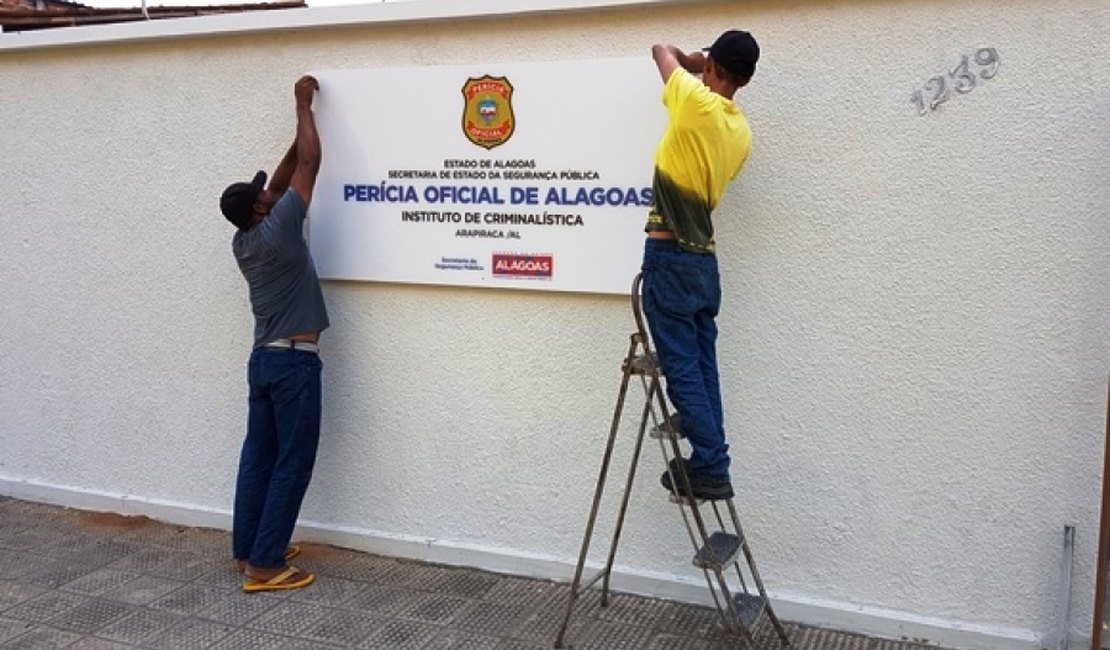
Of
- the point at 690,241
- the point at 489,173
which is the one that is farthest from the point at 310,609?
the point at 690,241

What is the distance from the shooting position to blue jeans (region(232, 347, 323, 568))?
5.09 m

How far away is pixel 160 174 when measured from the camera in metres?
5.81

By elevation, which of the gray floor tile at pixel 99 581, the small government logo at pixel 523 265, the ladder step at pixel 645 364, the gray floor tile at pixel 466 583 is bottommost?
the gray floor tile at pixel 466 583

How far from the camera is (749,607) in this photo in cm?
426

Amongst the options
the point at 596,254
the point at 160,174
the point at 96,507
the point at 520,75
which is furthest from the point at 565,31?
the point at 96,507

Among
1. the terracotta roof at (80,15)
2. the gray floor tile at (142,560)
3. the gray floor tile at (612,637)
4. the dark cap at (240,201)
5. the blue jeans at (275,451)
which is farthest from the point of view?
the terracotta roof at (80,15)

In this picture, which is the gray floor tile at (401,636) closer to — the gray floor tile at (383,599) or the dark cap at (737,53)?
the gray floor tile at (383,599)

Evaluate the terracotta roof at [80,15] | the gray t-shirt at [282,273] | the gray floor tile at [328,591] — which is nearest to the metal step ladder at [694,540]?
the gray floor tile at [328,591]

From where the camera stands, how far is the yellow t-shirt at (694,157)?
3.94 meters

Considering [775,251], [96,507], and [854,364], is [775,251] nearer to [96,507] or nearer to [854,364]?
[854,364]

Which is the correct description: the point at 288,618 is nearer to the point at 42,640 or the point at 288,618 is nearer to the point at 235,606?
the point at 235,606

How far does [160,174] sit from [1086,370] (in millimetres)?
4717

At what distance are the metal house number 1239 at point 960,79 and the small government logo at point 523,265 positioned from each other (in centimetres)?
173

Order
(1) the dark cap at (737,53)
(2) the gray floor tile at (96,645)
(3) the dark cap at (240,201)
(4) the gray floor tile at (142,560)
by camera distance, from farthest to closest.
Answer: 1. (4) the gray floor tile at (142,560)
2. (3) the dark cap at (240,201)
3. (2) the gray floor tile at (96,645)
4. (1) the dark cap at (737,53)
